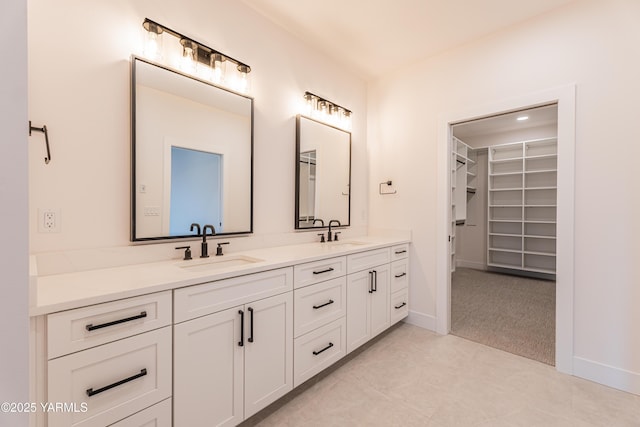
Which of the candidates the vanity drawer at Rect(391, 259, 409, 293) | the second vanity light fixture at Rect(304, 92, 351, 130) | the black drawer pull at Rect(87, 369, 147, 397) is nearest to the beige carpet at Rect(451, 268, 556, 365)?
the vanity drawer at Rect(391, 259, 409, 293)

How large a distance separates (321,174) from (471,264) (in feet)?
14.4

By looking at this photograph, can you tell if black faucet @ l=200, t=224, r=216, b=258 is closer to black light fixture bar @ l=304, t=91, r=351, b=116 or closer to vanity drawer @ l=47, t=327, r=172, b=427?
vanity drawer @ l=47, t=327, r=172, b=427

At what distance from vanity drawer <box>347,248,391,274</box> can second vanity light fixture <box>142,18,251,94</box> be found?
1.50 metres

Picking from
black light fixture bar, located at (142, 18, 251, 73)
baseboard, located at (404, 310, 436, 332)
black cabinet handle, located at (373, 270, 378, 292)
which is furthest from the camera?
baseboard, located at (404, 310, 436, 332)

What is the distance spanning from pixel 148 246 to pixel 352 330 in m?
1.53

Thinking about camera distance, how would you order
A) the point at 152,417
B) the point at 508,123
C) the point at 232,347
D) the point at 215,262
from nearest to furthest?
the point at 152,417 → the point at 232,347 → the point at 215,262 → the point at 508,123

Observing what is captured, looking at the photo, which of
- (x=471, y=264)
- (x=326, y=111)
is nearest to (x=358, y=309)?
(x=326, y=111)

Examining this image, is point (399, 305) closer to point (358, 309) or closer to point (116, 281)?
point (358, 309)

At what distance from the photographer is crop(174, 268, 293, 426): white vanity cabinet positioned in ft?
4.09

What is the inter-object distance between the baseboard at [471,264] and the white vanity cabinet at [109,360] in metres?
5.71

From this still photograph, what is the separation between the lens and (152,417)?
1.15m

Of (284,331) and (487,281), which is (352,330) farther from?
(487,281)

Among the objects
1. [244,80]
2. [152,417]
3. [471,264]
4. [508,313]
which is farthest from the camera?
[471,264]

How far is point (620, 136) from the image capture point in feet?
6.20
